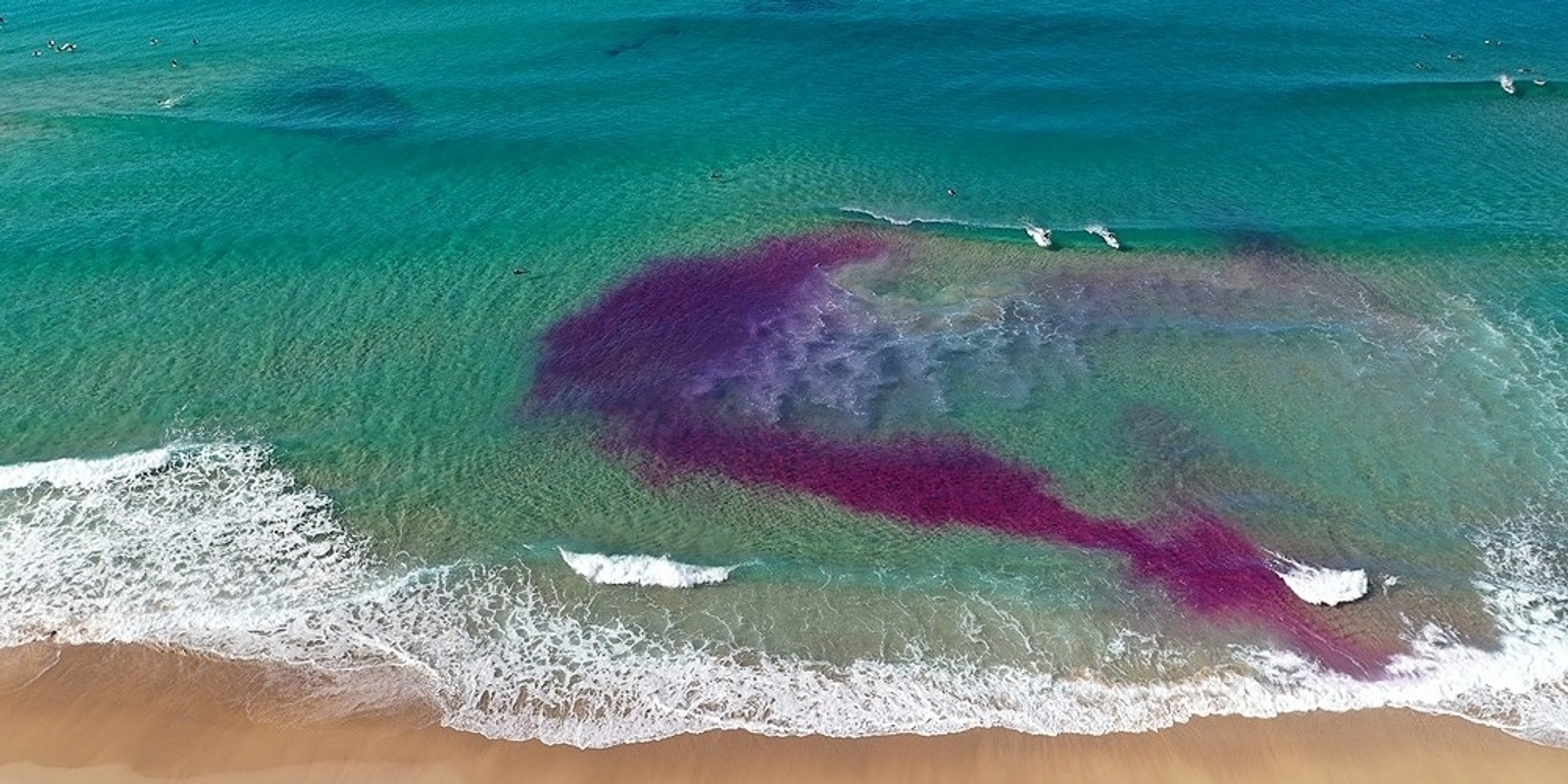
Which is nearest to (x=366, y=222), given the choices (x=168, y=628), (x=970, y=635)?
(x=168, y=628)

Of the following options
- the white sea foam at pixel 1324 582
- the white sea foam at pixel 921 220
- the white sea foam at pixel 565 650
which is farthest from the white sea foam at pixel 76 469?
the white sea foam at pixel 1324 582

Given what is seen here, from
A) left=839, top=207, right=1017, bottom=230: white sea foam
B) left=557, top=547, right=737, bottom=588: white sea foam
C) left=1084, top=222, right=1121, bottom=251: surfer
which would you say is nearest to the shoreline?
left=557, top=547, right=737, bottom=588: white sea foam

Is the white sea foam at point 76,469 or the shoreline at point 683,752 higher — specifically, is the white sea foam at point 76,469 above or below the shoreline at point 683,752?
above

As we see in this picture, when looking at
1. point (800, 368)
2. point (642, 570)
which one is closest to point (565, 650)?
point (642, 570)

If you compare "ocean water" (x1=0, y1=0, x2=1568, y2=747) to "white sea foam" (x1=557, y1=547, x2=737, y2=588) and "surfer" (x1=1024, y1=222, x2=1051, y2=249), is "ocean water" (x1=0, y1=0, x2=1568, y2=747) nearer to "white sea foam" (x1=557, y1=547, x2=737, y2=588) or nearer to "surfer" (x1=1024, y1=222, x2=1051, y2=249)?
"white sea foam" (x1=557, y1=547, x2=737, y2=588)

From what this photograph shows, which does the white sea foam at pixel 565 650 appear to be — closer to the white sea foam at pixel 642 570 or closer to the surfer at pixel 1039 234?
the white sea foam at pixel 642 570

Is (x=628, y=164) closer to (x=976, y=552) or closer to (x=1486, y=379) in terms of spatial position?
(x=976, y=552)
